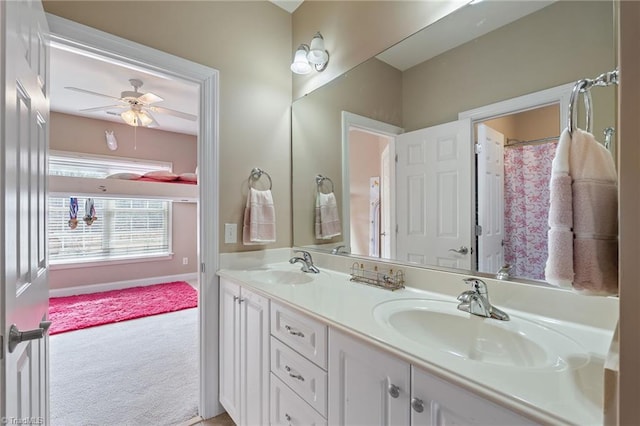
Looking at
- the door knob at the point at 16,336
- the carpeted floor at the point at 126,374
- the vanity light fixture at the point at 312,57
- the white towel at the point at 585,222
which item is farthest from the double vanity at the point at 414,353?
the vanity light fixture at the point at 312,57

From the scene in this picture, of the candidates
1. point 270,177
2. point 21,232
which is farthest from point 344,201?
point 21,232

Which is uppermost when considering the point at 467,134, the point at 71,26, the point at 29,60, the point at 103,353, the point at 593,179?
the point at 71,26

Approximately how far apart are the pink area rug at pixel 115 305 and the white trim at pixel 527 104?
3.75 m

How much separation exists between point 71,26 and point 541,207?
2.14m

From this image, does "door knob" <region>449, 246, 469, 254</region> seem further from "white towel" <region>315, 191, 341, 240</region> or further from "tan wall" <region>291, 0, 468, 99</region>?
"tan wall" <region>291, 0, 468, 99</region>

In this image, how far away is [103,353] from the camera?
8.18ft

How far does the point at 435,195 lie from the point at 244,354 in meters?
1.23

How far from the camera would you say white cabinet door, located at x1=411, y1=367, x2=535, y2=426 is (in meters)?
0.58

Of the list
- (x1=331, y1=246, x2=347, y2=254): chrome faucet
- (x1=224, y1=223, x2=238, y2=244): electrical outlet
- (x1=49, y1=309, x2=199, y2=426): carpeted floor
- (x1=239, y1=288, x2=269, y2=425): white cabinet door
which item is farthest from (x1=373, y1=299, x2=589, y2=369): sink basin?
(x1=49, y1=309, x2=199, y2=426): carpeted floor

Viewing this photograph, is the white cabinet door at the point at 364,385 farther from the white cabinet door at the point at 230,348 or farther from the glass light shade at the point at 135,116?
the glass light shade at the point at 135,116

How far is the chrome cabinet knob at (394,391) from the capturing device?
29.9 inches

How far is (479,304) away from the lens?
0.98 meters

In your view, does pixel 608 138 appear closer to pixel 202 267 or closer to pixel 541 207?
pixel 541 207

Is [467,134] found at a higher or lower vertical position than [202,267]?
higher
